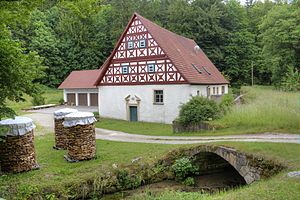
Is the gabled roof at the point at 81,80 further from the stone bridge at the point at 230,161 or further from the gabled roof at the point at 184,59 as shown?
the stone bridge at the point at 230,161

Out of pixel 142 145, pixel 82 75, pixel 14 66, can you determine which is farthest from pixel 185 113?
pixel 82 75

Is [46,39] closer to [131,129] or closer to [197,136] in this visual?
[131,129]

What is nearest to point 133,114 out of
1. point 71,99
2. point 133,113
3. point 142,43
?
point 133,113

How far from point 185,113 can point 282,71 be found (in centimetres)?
2741

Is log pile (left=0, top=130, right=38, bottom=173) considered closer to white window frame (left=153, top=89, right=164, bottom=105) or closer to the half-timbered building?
the half-timbered building

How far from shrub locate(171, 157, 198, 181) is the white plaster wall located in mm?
11022

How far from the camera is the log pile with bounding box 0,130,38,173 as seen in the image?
11898 millimetres

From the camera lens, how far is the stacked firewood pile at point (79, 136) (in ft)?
44.5

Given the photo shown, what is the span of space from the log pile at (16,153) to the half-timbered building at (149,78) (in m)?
14.3

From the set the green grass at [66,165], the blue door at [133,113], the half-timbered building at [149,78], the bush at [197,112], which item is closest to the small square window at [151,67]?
the half-timbered building at [149,78]

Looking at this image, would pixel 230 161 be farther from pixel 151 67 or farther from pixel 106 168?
pixel 151 67

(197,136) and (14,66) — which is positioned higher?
(14,66)

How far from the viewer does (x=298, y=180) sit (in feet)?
28.6

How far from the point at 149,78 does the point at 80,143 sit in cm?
1382
